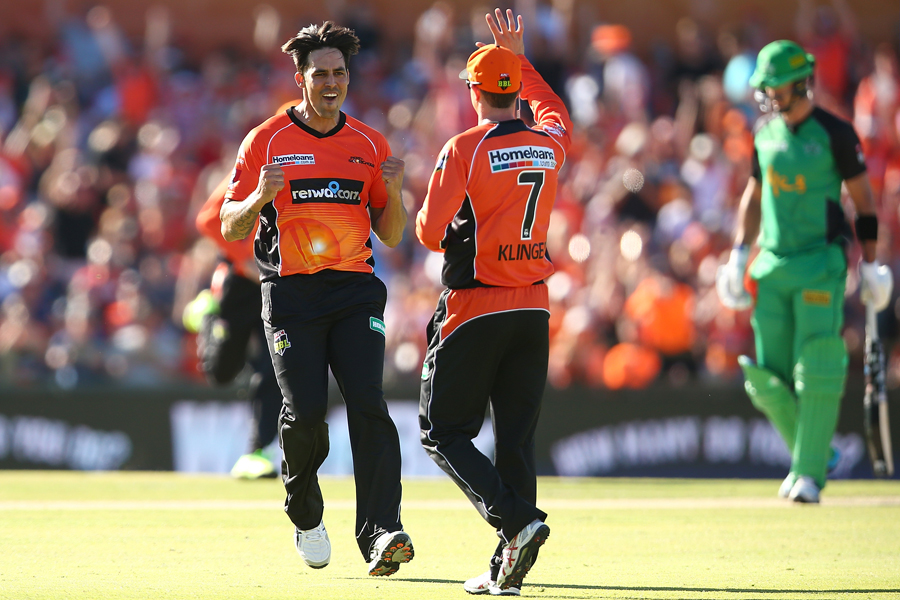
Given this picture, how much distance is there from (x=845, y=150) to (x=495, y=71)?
364 centimetres

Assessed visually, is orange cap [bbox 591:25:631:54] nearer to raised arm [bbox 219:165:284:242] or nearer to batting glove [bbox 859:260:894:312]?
batting glove [bbox 859:260:894:312]

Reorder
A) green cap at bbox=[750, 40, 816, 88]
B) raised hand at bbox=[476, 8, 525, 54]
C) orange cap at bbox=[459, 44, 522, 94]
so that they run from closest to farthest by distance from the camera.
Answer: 1. orange cap at bbox=[459, 44, 522, 94]
2. raised hand at bbox=[476, 8, 525, 54]
3. green cap at bbox=[750, 40, 816, 88]

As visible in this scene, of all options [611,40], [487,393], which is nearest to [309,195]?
[487,393]

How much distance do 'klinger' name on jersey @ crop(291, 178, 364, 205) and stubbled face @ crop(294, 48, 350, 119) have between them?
0.34 meters

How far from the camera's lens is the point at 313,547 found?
5996 millimetres

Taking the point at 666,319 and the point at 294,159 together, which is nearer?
the point at 294,159

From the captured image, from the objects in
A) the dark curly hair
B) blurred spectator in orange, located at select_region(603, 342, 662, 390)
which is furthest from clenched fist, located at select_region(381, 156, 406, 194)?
blurred spectator in orange, located at select_region(603, 342, 662, 390)

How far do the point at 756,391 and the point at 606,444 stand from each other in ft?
9.59

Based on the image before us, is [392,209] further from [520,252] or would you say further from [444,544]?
[444,544]

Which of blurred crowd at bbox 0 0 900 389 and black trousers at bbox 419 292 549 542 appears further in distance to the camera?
blurred crowd at bbox 0 0 900 389

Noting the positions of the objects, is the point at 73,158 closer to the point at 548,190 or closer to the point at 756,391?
the point at 756,391

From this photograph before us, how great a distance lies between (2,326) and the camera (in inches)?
536

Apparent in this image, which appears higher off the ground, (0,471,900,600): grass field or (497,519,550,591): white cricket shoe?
(497,519,550,591): white cricket shoe

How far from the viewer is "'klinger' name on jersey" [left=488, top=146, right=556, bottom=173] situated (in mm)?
5684
